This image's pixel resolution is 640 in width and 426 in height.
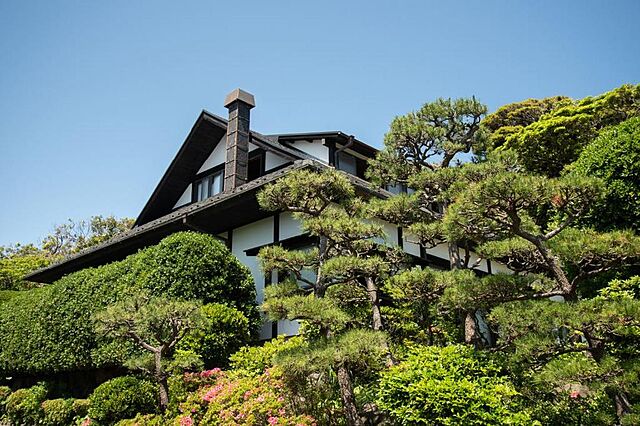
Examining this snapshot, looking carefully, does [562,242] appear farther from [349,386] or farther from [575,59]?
[575,59]

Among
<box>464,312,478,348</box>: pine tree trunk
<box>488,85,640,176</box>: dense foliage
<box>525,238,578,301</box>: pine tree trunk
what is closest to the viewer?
<box>525,238,578,301</box>: pine tree trunk

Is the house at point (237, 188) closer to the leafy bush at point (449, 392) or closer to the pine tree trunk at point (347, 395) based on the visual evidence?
the pine tree trunk at point (347, 395)

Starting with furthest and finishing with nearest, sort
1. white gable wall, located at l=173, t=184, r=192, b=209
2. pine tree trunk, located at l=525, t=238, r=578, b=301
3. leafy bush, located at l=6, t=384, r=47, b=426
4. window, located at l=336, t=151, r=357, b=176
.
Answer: white gable wall, located at l=173, t=184, r=192, b=209
window, located at l=336, t=151, r=357, b=176
leafy bush, located at l=6, t=384, r=47, b=426
pine tree trunk, located at l=525, t=238, r=578, b=301

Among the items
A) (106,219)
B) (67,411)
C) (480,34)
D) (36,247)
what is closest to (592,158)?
(480,34)

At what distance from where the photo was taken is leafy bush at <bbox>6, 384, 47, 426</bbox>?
1182cm

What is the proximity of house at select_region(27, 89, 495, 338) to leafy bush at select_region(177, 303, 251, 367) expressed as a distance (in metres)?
1.12

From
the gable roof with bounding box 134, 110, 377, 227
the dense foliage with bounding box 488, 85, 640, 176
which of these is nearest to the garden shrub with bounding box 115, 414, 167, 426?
the gable roof with bounding box 134, 110, 377, 227

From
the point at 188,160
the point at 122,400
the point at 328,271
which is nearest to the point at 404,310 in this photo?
the point at 328,271

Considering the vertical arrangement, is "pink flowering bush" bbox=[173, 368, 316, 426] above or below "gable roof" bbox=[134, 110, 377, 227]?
below

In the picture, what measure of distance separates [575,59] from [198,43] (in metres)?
7.00

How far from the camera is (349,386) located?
6645 millimetres

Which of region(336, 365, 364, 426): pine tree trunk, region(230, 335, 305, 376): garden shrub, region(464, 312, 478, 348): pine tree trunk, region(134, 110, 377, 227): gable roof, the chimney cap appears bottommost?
region(336, 365, 364, 426): pine tree trunk

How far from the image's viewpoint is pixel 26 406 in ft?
39.3

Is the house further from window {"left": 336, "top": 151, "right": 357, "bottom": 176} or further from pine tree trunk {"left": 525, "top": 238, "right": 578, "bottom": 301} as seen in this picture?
pine tree trunk {"left": 525, "top": 238, "right": 578, "bottom": 301}
